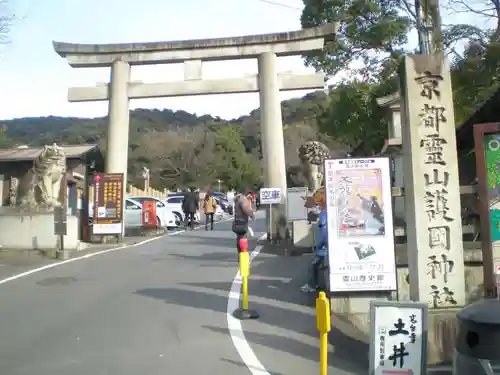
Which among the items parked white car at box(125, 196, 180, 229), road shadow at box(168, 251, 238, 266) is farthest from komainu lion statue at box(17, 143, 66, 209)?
parked white car at box(125, 196, 180, 229)

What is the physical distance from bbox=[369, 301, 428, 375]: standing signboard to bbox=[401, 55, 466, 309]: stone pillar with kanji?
1.27 metres

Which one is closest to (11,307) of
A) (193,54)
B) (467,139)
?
(467,139)

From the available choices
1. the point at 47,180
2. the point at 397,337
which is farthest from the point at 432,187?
the point at 47,180

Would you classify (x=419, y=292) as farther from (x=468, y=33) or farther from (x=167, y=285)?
(x=468, y=33)

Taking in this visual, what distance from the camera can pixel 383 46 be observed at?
639 inches

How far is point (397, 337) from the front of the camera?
18.0 ft

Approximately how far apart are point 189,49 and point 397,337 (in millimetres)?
17104

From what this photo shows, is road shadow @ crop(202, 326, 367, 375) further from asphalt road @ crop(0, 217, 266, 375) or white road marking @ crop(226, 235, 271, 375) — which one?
asphalt road @ crop(0, 217, 266, 375)

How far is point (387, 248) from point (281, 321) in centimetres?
188

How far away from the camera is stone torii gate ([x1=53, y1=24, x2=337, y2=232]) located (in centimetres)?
2002

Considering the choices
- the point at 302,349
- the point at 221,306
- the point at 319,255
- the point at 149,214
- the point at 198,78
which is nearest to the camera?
the point at 302,349

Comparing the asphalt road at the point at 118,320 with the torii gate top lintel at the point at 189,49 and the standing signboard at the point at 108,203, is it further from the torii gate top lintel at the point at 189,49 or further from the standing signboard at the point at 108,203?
the torii gate top lintel at the point at 189,49

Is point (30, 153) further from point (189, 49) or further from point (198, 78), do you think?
point (189, 49)

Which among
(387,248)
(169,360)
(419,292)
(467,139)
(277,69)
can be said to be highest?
(277,69)
